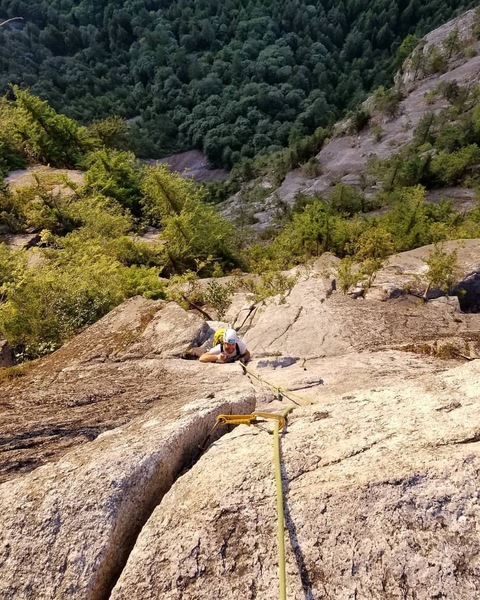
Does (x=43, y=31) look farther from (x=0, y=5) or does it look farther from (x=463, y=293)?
(x=463, y=293)

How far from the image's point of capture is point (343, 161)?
6028 cm

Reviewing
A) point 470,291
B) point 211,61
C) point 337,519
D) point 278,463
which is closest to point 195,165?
point 211,61

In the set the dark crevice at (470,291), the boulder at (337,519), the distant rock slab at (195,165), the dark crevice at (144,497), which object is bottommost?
the distant rock slab at (195,165)

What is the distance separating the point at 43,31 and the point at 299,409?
164394 mm

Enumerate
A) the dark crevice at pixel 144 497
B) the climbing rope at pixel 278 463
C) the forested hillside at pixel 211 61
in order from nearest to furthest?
the climbing rope at pixel 278 463 → the dark crevice at pixel 144 497 → the forested hillside at pixel 211 61

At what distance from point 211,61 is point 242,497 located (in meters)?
153

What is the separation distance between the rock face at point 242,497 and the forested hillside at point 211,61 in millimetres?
91632

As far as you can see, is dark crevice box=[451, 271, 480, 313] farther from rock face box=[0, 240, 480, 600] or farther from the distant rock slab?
the distant rock slab

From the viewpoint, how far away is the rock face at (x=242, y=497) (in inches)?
102

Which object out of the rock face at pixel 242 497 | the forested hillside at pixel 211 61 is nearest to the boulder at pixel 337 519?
the rock face at pixel 242 497

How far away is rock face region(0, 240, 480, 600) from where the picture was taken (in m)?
2.60

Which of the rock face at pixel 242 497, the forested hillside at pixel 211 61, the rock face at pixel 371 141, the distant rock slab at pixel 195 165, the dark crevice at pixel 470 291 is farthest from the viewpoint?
the forested hillside at pixel 211 61

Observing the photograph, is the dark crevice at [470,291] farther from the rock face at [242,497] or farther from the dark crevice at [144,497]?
the dark crevice at [144,497]

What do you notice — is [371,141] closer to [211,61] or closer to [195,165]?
[195,165]
